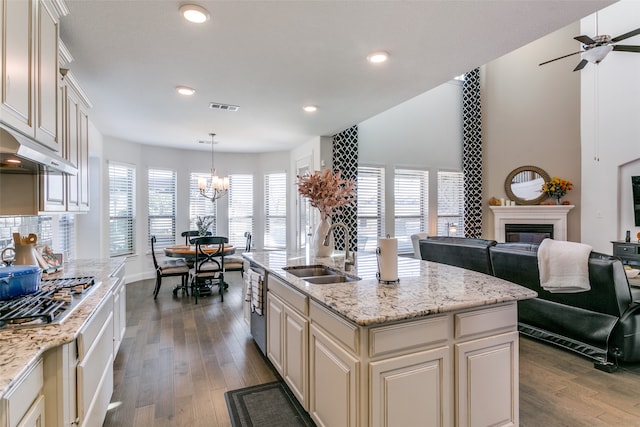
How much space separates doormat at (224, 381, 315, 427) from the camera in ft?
6.97

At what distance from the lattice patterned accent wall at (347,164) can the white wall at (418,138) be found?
0.41 metres

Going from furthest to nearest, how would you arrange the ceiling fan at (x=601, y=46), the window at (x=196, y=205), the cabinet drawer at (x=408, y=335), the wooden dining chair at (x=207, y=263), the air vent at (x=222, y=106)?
the window at (x=196, y=205), the wooden dining chair at (x=207, y=263), the ceiling fan at (x=601, y=46), the air vent at (x=222, y=106), the cabinet drawer at (x=408, y=335)

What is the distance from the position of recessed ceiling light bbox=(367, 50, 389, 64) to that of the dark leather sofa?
7.49ft

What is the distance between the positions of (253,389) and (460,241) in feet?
9.53

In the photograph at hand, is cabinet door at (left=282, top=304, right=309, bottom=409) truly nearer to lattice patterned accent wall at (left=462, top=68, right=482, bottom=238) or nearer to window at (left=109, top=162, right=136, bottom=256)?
window at (left=109, top=162, right=136, bottom=256)

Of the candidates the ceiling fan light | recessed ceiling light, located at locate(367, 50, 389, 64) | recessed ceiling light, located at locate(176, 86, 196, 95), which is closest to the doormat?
recessed ceiling light, located at locate(367, 50, 389, 64)

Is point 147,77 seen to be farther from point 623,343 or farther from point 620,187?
point 620,187

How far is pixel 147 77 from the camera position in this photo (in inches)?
122

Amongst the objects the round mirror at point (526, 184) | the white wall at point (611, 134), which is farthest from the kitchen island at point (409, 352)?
the round mirror at point (526, 184)

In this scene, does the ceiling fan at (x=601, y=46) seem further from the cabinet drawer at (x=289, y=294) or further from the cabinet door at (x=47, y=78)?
the cabinet door at (x=47, y=78)

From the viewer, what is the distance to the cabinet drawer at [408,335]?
1468mm

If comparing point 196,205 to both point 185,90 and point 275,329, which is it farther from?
point 275,329

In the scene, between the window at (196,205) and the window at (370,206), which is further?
the window at (196,205)

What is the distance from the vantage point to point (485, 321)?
1.73 metres
